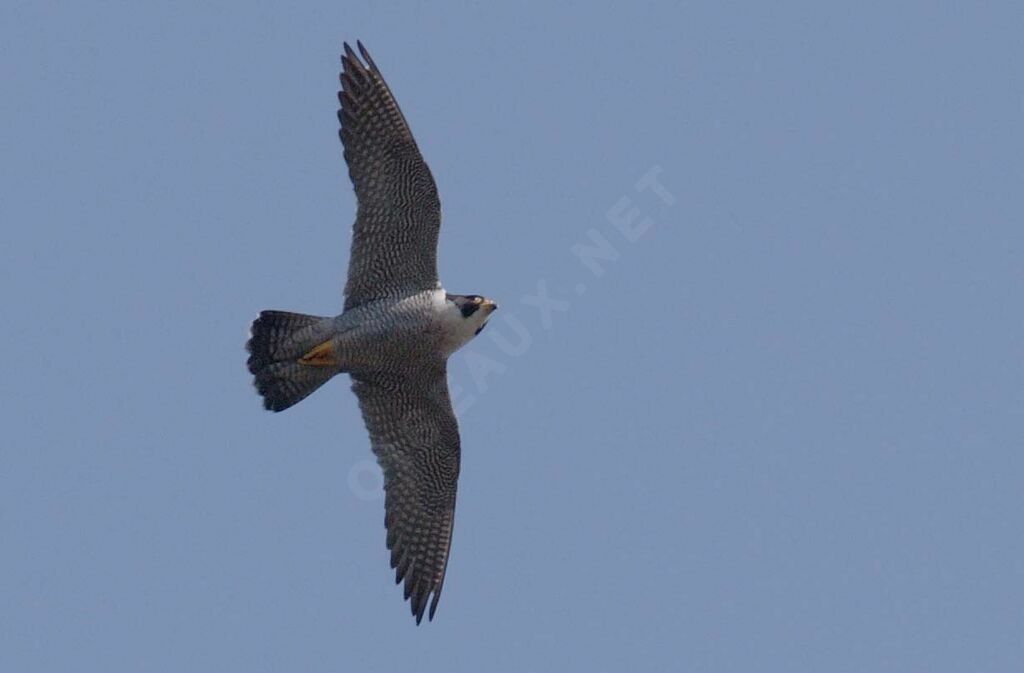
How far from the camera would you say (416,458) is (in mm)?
18812

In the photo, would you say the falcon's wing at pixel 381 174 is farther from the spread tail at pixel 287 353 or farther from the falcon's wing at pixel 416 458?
the falcon's wing at pixel 416 458

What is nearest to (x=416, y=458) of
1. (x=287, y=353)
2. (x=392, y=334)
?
(x=392, y=334)

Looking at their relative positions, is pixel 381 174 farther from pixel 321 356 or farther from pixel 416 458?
pixel 416 458

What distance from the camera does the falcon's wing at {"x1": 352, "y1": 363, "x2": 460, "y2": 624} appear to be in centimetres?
1862

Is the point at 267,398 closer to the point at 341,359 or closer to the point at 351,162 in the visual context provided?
the point at 341,359

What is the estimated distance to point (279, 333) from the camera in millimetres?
18250

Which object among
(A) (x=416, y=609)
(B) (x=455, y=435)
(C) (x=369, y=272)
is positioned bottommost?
(A) (x=416, y=609)

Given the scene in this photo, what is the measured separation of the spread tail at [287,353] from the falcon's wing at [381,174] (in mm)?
794

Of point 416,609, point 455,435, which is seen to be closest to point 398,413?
point 455,435

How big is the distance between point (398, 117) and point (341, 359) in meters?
2.21

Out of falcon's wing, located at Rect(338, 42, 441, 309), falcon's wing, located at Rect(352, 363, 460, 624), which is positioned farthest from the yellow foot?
falcon's wing, located at Rect(338, 42, 441, 309)

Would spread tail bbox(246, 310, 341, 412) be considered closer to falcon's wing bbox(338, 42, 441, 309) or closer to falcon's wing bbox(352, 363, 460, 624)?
falcon's wing bbox(352, 363, 460, 624)

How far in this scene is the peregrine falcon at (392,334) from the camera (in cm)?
1808

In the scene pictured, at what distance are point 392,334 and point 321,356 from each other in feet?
2.17
